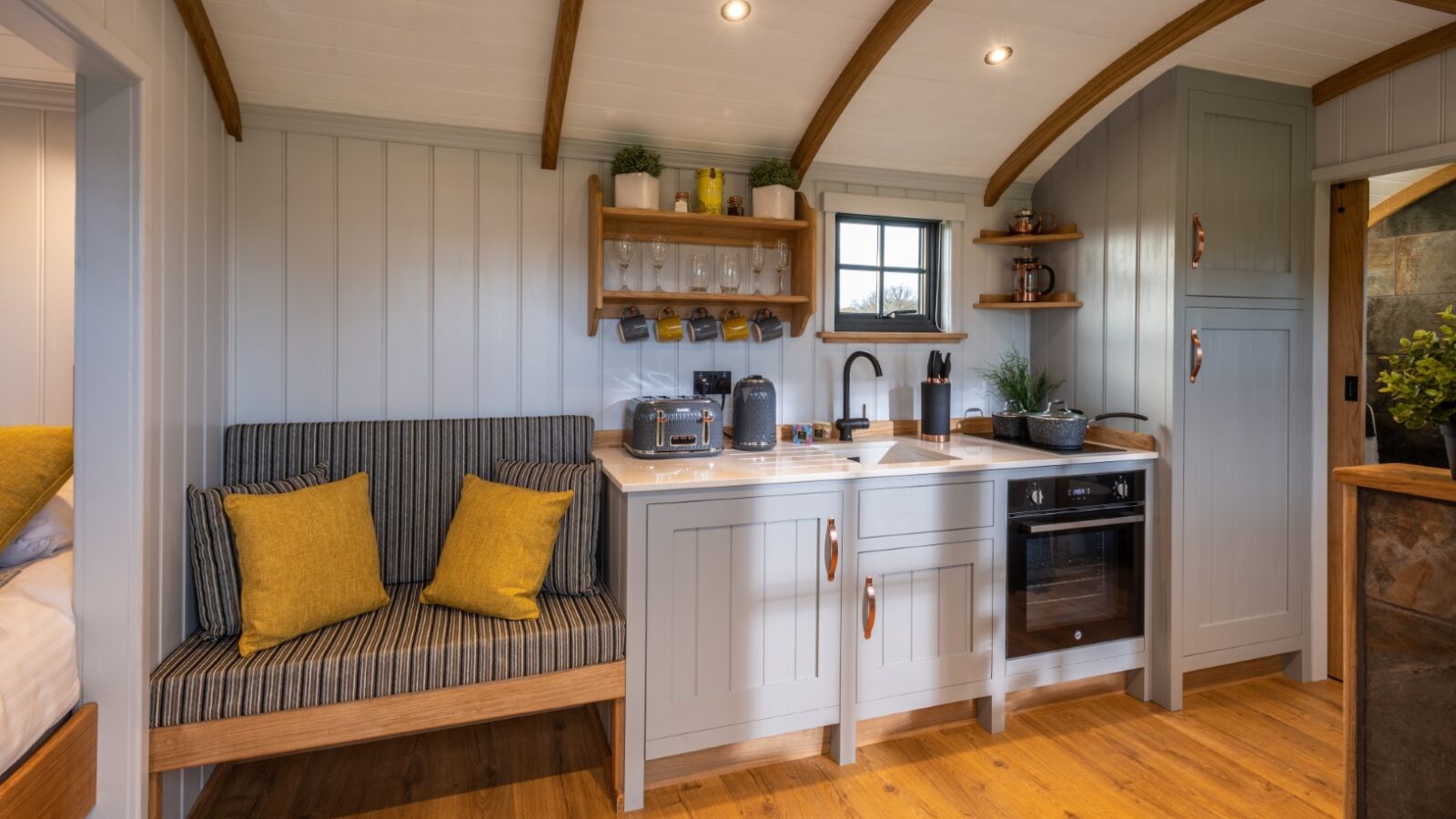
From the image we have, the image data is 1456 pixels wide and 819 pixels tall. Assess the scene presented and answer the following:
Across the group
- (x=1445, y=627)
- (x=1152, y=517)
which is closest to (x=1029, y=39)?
(x=1152, y=517)

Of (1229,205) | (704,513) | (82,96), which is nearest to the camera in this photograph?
(82,96)

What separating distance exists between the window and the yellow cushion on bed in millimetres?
2492

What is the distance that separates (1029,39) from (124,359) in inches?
107

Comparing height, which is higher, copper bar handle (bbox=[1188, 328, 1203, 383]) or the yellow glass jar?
the yellow glass jar

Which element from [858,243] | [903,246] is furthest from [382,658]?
[903,246]

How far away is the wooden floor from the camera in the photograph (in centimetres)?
207

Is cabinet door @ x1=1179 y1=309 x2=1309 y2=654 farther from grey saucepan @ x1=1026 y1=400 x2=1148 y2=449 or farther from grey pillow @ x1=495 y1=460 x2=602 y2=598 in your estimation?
grey pillow @ x1=495 y1=460 x2=602 y2=598

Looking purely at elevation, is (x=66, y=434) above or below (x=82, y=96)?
below

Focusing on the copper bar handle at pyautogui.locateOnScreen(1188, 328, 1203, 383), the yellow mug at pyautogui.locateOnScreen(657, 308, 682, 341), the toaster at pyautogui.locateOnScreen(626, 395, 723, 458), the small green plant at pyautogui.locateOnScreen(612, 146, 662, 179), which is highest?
the small green plant at pyautogui.locateOnScreen(612, 146, 662, 179)

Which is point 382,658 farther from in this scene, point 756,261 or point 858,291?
point 858,291

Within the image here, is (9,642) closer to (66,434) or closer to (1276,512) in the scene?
(66,434)

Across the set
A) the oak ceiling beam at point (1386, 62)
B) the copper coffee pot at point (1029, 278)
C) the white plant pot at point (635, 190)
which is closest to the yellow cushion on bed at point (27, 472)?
the white plant pot at point (635, 190)

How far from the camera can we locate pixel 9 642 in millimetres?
1388

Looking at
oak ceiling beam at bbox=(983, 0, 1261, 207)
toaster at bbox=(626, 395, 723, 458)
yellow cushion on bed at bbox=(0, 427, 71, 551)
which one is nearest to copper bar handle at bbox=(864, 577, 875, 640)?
toaster at bbox=(626, 395, 723, 458)
